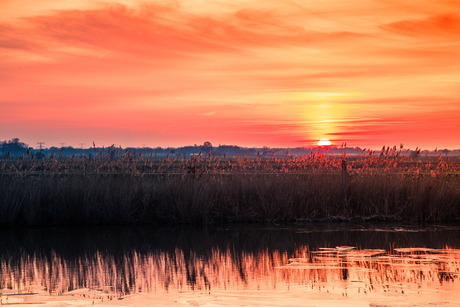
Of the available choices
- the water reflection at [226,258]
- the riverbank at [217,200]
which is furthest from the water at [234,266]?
the riverbank at [217,200]

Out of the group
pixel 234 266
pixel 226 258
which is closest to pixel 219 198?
pixel 226 258

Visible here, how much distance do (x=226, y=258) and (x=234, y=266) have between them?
652 millimetres

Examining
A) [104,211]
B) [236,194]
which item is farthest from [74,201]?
[236,194]

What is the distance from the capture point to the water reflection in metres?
6.63

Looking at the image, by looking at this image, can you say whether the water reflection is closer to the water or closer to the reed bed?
the water

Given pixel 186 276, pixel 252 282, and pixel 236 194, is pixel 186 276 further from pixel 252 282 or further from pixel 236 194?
pixel 236 194

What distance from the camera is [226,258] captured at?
27.3 ft

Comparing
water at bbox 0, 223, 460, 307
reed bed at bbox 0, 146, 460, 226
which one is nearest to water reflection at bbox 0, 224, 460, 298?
water at bbox 0, 223, 460, 307

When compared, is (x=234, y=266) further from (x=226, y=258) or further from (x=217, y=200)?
(x=217, y=200)

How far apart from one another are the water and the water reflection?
0.7 inches

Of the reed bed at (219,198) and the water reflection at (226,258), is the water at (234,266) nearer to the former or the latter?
the water reflection at (226,258)

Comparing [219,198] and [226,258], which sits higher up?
A: [219,198]

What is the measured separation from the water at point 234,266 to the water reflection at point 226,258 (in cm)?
2

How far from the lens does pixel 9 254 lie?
8883 mm
